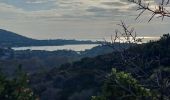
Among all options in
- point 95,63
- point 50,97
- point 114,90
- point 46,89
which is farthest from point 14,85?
point 95,63

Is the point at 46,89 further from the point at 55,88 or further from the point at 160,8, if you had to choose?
the point at 160,8

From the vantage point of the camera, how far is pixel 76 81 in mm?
82125

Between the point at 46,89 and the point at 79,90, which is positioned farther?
the point at 46,89

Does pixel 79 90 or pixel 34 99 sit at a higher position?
pixel 34 99

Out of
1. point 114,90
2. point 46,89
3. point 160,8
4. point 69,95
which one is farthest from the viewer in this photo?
point 46,89

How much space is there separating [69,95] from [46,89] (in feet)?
38.7

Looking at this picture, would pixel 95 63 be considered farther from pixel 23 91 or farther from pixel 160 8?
pixel 160 8

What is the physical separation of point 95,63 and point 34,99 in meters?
55.7

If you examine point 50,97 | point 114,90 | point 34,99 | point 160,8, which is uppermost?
point 160,8

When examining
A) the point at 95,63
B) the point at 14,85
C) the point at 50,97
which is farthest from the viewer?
the point at 95,63

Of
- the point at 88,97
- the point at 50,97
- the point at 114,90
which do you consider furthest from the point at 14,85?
the point at 50,97

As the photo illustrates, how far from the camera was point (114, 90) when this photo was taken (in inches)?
1037

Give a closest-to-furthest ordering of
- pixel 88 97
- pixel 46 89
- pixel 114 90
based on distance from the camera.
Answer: pixel 114 90
pixel 88 97
pixel 46 89

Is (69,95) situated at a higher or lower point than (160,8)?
lower
